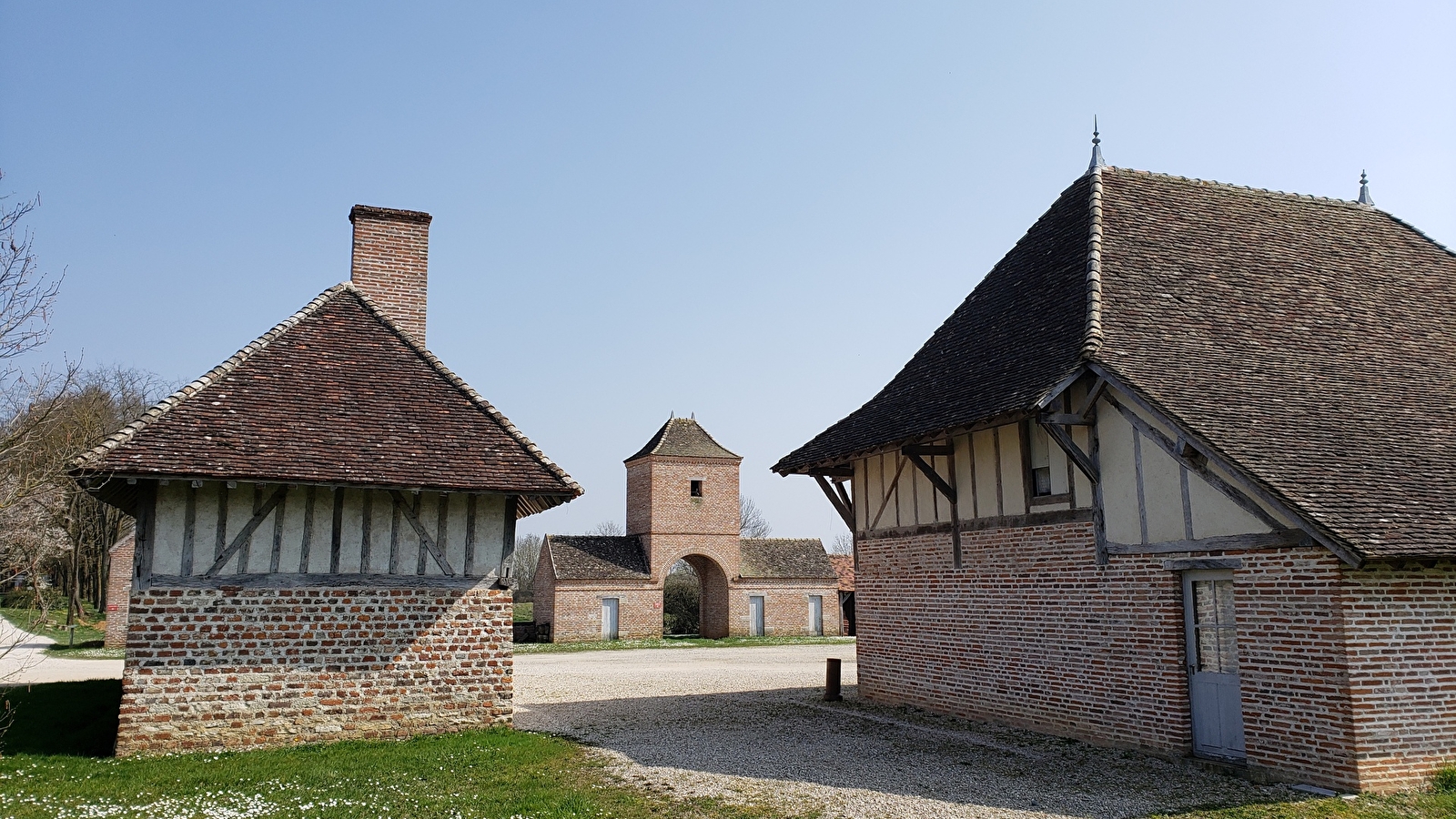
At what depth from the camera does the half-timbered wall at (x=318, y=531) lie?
31.7 ft

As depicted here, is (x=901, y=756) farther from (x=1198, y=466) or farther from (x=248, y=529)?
(x=248, y=529)

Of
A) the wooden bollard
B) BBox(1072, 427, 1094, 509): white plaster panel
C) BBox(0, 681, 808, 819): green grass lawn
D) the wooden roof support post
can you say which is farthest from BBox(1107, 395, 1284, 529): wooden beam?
the wooden bollard

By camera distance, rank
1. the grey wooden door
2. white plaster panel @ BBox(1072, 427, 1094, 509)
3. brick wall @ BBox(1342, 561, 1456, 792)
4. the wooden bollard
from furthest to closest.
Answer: the wooden bollard → white plaster panel @ BBox(1072, 427, 1094, 509) → the grey wooden door → brick wall @ BBox(1342, 561, 1456, 792)

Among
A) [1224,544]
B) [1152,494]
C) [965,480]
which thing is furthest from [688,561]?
[1224,544]

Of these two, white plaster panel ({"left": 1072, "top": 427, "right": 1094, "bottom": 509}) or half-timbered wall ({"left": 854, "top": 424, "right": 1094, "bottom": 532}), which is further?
half-timbered wall ({"left": 854, "top": 424, "right": 1094, "bottom": 532})

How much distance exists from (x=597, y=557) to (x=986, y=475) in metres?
23.4

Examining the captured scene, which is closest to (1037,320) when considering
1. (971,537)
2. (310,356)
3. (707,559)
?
(971,537)

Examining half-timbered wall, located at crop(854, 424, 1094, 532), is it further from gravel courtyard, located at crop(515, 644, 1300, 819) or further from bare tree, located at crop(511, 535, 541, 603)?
bare tree, located at crop(511, 535, 541, 603)

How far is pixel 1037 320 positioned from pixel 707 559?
958 inches

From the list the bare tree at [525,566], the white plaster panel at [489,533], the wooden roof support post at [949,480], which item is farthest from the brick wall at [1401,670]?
the bare tree at [525,566]

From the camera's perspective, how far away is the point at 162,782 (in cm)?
816

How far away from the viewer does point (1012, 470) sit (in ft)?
36.8

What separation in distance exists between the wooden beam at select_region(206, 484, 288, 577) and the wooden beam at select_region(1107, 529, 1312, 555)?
331 inches

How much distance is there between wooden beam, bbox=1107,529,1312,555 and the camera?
799cm
